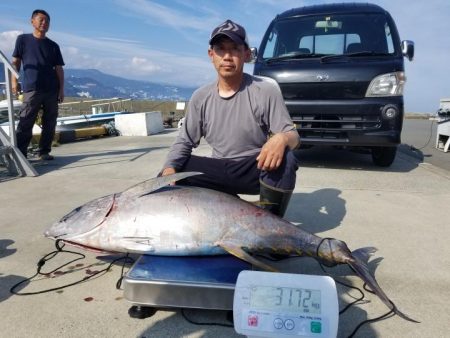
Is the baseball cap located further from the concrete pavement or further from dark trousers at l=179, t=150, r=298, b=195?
the concrete pavement

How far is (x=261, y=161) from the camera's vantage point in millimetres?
2678

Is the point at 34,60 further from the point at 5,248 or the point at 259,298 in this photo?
the point at 259,298

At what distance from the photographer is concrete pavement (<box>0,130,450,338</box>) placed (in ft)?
6.81

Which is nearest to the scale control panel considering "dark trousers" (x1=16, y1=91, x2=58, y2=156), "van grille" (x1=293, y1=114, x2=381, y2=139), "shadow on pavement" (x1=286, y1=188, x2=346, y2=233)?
"shadow on pavement" (x1=286, y1=188, x2=346, y2=233)

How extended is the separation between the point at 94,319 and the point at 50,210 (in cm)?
214

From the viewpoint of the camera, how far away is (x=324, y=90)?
5.61 meters

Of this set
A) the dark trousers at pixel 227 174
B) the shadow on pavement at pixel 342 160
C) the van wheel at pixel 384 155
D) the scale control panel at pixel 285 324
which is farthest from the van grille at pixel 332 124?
the scale control panel at pixel 285 324

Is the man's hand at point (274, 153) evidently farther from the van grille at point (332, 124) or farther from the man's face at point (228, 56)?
the van grille at point (332, 124)

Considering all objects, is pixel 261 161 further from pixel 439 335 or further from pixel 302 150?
pixel 302 150

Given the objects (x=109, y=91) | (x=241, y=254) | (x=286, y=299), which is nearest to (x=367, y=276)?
(x=241, y=254)

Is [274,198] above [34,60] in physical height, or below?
below

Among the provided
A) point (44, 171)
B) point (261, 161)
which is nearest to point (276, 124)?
point (261, 161)

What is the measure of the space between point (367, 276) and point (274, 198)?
2.72 ft

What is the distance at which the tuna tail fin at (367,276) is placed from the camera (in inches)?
80.6
